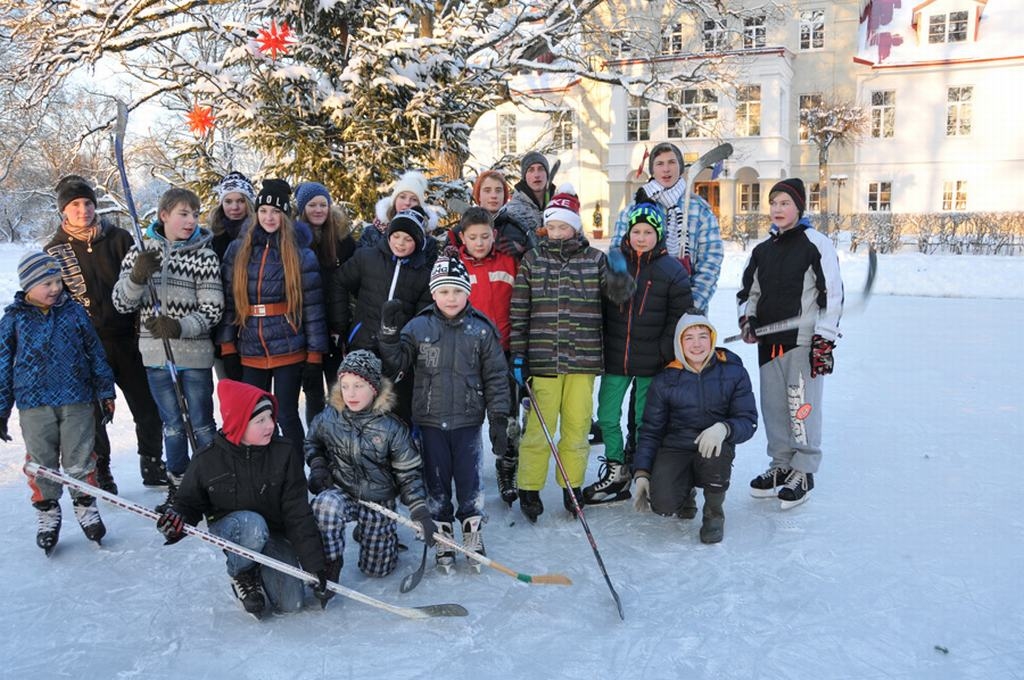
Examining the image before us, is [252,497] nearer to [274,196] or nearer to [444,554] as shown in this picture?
[444,554]

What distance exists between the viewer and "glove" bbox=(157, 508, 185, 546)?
2.88m

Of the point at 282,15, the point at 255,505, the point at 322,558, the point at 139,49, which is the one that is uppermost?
the point at 139,49

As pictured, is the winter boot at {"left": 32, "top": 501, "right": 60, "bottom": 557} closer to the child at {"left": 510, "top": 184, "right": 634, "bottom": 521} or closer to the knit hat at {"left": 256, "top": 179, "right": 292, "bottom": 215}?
the knit hat at {"left": 256, "top": 179, "right": 292, "bottom": 215}

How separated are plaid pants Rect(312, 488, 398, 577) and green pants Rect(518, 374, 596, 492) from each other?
91 centimetres

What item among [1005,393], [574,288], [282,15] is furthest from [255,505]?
[1005,393]

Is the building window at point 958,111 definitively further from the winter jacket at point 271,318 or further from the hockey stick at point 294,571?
the hockey stick at point 294,571

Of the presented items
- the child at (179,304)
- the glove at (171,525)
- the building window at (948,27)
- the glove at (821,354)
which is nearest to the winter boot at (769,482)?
the glove at (821,354)

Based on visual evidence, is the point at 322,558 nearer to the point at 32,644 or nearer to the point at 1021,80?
the point at 32,644

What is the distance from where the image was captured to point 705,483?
3816 mm

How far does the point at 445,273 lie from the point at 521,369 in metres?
0.72

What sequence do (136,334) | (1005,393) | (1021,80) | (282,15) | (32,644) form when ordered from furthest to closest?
(1021,80)
(282,15)
(1005,393)
(136,334)
(32,644)

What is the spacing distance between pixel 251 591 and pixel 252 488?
43 centimetres

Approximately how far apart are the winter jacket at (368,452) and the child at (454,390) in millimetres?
200

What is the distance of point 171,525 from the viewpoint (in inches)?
114
